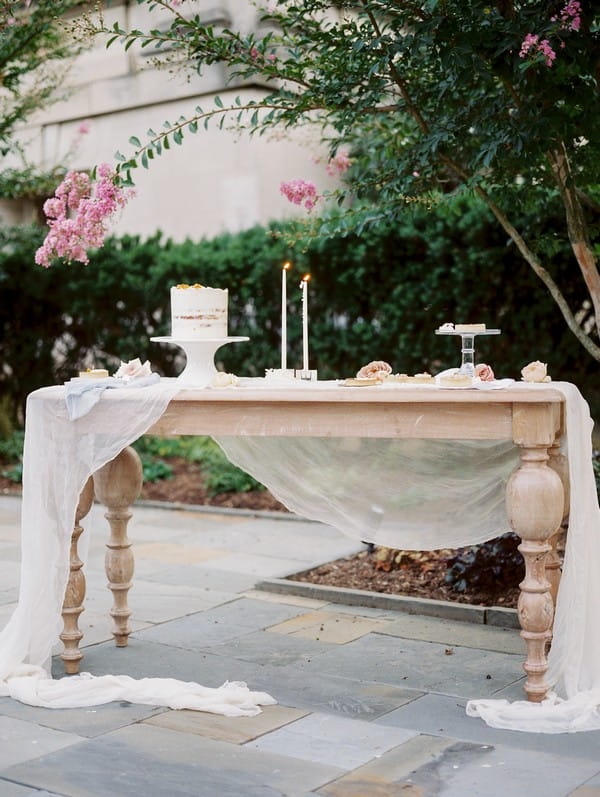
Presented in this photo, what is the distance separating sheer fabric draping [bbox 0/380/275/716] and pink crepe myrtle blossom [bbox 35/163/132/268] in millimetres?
743

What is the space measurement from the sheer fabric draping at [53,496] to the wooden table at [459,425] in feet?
0.46

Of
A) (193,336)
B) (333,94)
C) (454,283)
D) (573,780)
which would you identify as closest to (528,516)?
(573,780)

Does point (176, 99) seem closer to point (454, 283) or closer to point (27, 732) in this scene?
point (454, 283)

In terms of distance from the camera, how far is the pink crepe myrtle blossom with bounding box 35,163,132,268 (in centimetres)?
465

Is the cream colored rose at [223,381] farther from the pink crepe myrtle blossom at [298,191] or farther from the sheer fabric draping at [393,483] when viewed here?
Result: the pink crepe myrtle blossom at [298,191]

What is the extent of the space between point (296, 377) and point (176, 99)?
9.12m

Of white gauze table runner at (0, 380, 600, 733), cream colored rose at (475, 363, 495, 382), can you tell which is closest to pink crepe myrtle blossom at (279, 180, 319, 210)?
white gauze table runner at (0, 380, 600, 733)

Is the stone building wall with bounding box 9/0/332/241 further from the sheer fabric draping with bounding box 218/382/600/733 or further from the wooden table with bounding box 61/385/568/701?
the wooden table with bounding box 61/385/568/701

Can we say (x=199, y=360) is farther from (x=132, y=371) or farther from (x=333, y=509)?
(x=333, y=509)

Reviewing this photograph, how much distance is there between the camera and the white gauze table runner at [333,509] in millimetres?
3973

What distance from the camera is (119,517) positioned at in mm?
4844

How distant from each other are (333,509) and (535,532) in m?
1.13

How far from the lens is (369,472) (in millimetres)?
4734

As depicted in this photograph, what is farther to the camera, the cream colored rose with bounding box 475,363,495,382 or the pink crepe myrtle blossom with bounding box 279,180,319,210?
the pink crepe myrtle blossom with bounding box 279,180,319,210
